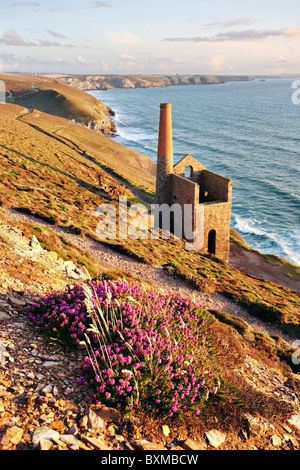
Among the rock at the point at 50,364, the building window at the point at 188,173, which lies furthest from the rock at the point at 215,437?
the building window at the point at 188,173

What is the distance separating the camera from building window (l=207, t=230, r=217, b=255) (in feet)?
94.0

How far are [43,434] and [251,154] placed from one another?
83.2 m

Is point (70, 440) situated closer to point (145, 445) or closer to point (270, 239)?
point (145, 445)

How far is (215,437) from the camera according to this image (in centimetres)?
602

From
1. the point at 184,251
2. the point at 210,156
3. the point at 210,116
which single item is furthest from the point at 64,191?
the point at 210,116

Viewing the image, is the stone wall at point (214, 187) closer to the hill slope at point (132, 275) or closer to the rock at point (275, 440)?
the hill slope at point (132, 275)

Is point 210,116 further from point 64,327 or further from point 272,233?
point 64,327

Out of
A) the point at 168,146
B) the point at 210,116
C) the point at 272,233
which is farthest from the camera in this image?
the point at 210,116

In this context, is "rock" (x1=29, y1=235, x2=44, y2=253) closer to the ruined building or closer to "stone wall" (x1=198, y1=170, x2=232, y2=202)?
the ruined building

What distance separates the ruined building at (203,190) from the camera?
90.9 feet

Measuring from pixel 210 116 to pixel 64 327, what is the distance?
5608 inches

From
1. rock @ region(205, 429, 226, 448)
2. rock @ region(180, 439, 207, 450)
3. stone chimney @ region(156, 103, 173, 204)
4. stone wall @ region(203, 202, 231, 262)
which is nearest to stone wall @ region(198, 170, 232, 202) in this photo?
stone wall @ region(203, 202, 231, 262)

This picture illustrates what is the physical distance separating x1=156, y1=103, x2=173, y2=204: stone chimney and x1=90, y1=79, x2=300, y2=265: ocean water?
17362mm

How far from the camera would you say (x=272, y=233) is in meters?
46.4
